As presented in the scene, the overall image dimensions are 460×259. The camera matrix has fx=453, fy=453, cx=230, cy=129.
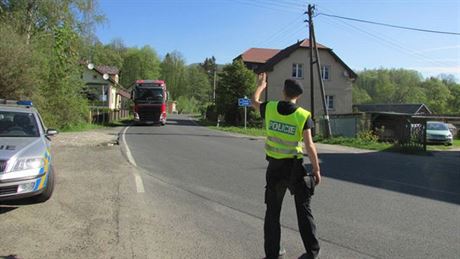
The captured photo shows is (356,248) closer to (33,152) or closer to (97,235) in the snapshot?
(97,235)

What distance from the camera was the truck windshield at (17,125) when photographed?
26.0ft

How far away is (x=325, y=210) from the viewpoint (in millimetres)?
7203

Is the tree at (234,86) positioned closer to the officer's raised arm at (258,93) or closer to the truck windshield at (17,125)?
the truck windshield at (17,125)

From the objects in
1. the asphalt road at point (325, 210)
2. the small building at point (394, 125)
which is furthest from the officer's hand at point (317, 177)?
the small building at point (394, 125)

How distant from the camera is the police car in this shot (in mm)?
6352

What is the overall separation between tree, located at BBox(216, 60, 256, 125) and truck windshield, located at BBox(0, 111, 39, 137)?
35.9 metres

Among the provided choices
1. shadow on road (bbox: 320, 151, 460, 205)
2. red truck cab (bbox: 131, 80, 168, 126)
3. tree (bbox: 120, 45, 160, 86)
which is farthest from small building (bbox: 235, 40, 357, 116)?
tree (bbox: 120, 45, 160, 86)

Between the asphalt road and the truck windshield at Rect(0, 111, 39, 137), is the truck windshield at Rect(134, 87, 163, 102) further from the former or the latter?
the truck windshield at Rect(0, 111, 39, 137)

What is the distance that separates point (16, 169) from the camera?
21.1 ft

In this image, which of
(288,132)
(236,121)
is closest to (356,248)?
(288,132)

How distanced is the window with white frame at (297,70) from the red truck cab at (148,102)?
14.7 meters

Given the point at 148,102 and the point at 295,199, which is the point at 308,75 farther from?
the point at 295,199

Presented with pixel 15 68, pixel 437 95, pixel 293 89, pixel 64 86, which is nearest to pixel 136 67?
pixel 437 95

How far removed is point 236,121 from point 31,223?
3890cm
